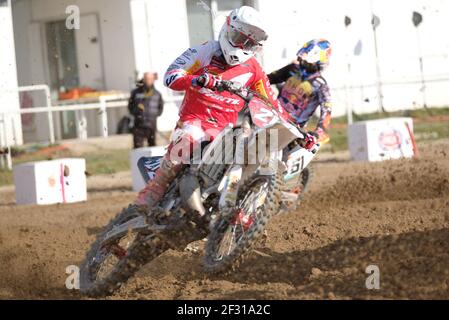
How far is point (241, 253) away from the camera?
6.17 meters

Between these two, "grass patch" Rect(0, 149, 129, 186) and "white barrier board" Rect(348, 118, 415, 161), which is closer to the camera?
"white barrier board" Rect(348, 118, 415, 161)

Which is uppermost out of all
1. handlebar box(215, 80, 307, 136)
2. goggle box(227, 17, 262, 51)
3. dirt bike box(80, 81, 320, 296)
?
goggle box(227, 17, 262, 51)

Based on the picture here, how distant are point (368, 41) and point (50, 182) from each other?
9422mm

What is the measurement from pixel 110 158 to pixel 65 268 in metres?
9.48

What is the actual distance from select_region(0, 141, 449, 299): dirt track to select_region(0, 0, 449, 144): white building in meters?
7.29

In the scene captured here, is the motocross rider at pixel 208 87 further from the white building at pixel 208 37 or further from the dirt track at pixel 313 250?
the white building at pixel 208 37

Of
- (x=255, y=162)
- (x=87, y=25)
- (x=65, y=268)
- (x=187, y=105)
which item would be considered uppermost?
(x=87, y=25)

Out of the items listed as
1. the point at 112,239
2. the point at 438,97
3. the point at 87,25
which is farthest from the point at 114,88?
the point at 112,239

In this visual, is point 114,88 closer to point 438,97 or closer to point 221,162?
point 438,97

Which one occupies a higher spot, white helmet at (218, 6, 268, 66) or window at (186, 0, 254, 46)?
window at (186, 0, 254, 46)

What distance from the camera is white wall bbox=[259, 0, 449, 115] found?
1958cm

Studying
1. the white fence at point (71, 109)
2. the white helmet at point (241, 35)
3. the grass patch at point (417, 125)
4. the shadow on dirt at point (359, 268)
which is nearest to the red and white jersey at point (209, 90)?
the white helmet at point (241, 35)

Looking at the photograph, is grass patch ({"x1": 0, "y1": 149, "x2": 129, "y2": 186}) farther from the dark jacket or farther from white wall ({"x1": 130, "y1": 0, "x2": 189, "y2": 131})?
white wall ({"x1": 130, "y1": 0, "x2": 189, "y2": 131})

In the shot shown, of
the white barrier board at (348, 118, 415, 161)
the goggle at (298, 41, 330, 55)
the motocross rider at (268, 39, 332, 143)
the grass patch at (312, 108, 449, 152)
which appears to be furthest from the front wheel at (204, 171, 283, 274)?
the grass patch at (312, 108, 449, 152)
